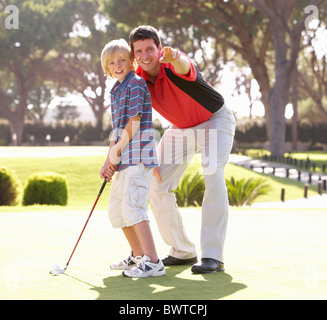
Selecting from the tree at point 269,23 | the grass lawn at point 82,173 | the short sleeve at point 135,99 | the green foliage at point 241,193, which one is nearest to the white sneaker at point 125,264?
the short sleeve at point 135,99

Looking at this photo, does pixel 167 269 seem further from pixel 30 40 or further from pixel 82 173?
pixel 30 40

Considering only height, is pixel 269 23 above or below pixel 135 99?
above

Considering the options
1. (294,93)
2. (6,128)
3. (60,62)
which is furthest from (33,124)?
(294,93)

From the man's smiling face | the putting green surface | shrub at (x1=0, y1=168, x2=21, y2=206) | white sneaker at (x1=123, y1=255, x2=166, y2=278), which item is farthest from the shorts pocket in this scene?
shrub at (x1=0, y1=168, x2=21, y2=206)

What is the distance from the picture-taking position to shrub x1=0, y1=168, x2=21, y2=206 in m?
14.6

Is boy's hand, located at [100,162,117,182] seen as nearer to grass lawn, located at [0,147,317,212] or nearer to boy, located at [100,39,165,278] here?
boy, located at [100,39,165,278]

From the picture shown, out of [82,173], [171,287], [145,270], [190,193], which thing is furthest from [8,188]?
[171,287]

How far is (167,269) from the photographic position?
4859 millimetres

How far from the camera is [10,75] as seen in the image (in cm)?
5666

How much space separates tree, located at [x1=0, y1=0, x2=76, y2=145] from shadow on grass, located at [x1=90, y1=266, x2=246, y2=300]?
153ft

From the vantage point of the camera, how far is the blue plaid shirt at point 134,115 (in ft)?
14.8

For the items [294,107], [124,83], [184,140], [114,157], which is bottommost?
[114,157]

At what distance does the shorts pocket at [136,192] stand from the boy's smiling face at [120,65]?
757 millimetres

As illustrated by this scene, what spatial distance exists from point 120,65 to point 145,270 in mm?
1471
